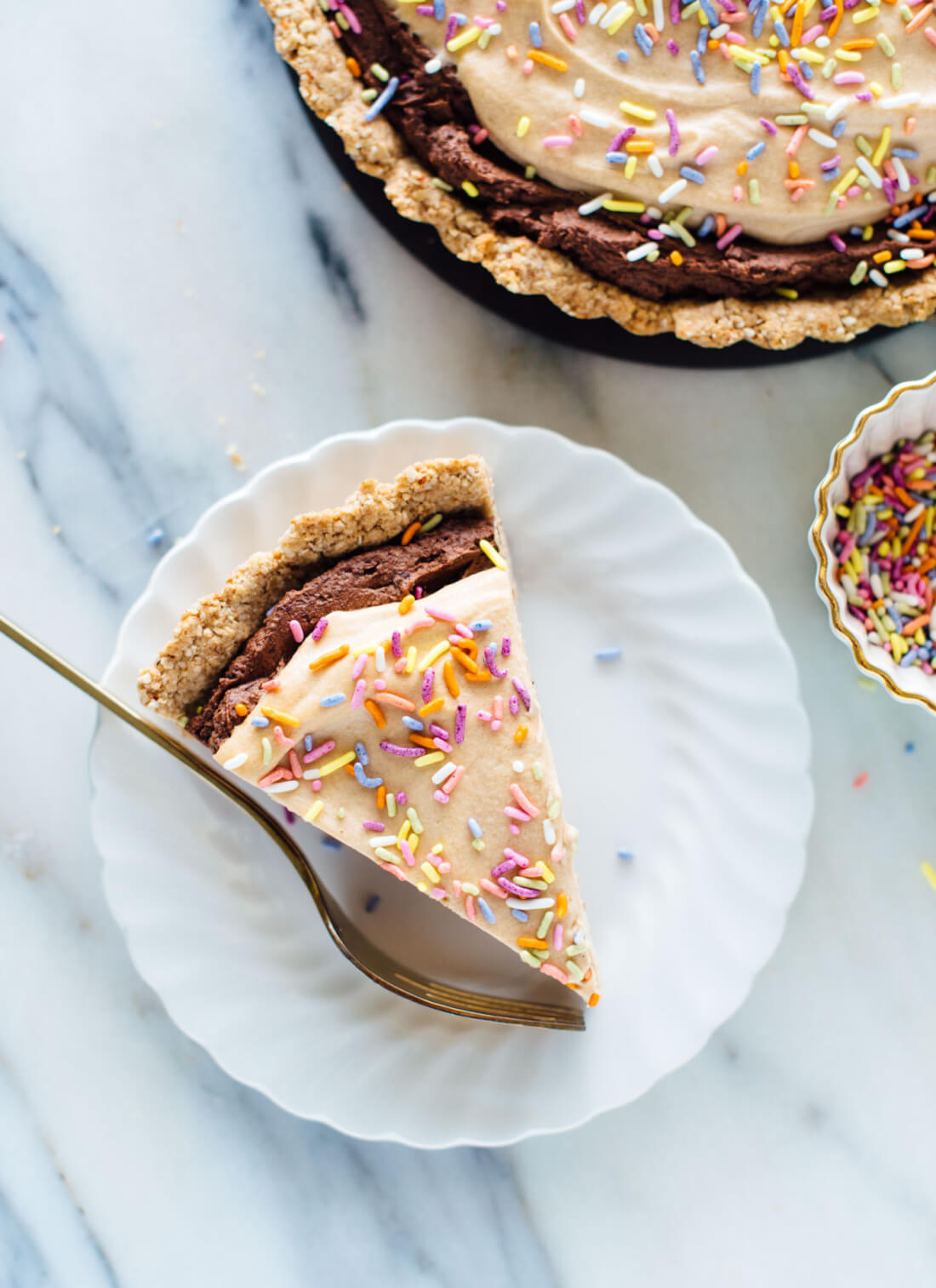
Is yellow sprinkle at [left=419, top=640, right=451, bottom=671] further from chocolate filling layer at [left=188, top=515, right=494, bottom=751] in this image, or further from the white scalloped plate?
the white scalloped plate

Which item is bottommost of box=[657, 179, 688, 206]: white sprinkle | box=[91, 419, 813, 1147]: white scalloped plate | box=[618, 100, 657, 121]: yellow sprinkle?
box=[91, 419, 813, 1147]: white scalloped plate

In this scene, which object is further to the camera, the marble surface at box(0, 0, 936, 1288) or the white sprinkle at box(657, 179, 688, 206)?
the marble surface at box(0, 0, 936, 1288)

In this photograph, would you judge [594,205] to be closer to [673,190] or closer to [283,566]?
[673,190]

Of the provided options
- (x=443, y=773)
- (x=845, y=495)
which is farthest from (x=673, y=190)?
(x=443, y=773)

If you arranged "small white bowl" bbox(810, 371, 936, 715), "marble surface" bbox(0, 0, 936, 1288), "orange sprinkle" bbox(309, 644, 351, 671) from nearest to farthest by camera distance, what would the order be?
"orange sprinkle" bbox(309, 644, 351, 671)
"small white bowl" bbox(810, 371, 936, 715)
"marble surface" bbox(0, 0, 936, 1288)

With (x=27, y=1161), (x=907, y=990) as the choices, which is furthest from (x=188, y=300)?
(x=907, y=990)

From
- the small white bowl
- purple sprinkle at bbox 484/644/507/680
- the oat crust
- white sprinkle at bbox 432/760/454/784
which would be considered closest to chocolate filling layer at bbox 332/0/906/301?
the small white bowl

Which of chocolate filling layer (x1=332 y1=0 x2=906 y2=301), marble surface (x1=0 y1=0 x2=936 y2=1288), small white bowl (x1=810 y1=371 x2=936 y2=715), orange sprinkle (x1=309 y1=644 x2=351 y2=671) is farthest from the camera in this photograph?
marble surface (x1=0 y1=0 x2=936 y2=1288)

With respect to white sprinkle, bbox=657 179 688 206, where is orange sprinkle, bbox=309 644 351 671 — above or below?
below
